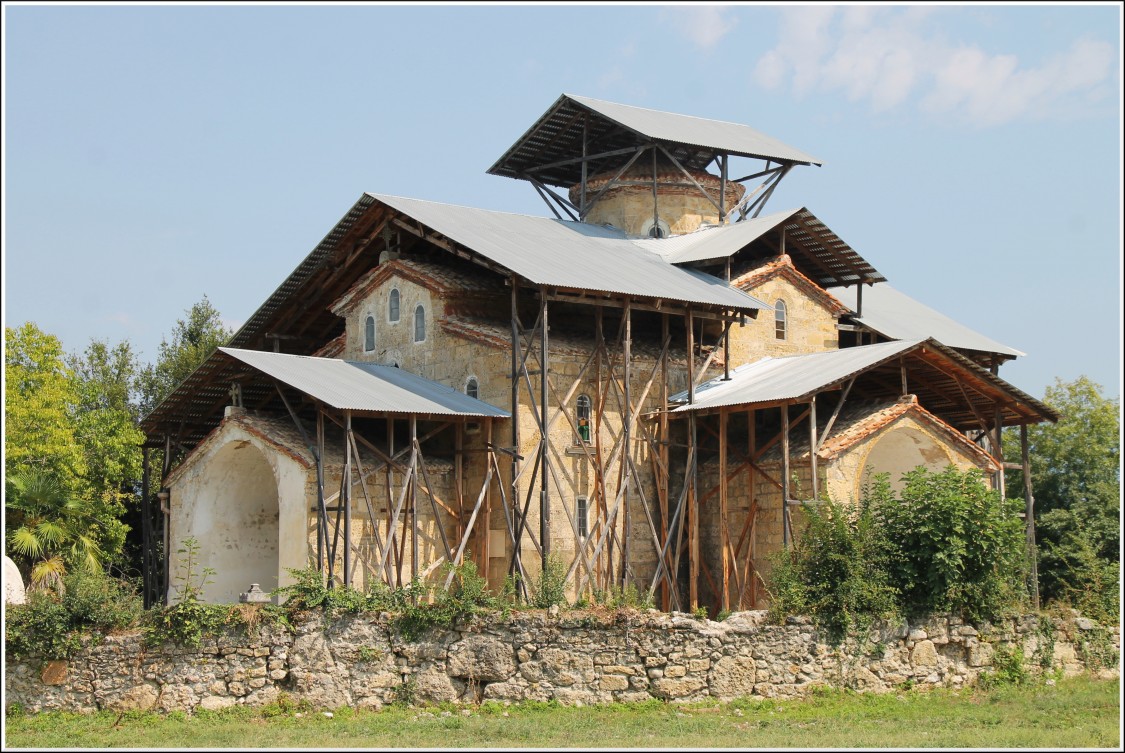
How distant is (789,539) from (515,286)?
6.99 metres

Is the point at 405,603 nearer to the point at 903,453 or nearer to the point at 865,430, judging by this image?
the point at 865,430

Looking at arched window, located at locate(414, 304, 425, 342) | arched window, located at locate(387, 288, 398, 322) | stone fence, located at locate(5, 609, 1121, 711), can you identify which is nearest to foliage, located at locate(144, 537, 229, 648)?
stone fence, located at locate(5, 609, 1121, 711)

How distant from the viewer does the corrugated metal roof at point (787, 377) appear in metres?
27.1

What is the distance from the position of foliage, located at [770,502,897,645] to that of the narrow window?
19.3ft

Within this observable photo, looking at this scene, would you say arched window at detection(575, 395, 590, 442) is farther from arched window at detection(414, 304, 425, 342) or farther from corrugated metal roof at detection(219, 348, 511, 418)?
arched window at detection(414, 304, 425, 342)

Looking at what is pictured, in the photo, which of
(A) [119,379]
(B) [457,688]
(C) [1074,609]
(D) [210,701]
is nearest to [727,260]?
(C) [1074,609]

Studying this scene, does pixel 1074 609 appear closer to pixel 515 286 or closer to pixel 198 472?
pixel 515 286

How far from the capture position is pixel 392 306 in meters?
32.0

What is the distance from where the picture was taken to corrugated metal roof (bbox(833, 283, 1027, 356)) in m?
36.0

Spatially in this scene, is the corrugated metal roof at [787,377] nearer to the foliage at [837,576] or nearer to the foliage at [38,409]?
the foliage at [837,576]

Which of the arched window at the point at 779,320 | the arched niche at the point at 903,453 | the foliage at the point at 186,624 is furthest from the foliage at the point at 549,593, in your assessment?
the arched window at the point at 779,320

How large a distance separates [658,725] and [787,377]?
399 inches

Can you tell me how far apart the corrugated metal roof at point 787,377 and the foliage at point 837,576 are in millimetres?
3291

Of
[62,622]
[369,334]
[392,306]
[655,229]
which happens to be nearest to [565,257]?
[392,306]
